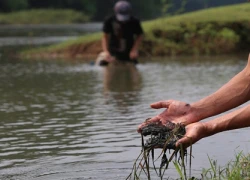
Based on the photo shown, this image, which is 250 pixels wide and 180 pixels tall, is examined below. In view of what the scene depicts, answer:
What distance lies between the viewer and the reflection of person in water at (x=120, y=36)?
671 inches

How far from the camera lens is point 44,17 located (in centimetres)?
7838

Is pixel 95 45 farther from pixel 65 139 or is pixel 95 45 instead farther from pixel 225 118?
pixel 225 118

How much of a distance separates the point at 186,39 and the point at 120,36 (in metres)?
5.31

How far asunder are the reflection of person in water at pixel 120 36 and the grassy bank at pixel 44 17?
5624 cm

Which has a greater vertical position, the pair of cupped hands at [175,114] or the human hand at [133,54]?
the pair of cupped hands at [175,114]

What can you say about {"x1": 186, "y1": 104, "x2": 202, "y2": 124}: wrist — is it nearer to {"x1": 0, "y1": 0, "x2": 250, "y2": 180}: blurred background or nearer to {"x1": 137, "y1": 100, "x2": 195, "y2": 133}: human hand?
{"x1": 137, "y1": 100, "x2": 195, "y2": 133}: human hand

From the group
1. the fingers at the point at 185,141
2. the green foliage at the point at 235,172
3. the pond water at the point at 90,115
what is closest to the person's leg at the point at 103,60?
the pond water at the point at 90,115

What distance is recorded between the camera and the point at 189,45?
22000 mm

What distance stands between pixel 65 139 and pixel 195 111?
106 inches

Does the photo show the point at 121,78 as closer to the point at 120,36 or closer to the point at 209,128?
the point at 120,36

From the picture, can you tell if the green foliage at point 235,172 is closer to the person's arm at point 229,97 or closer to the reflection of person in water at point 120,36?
the person's arm at point 229,97

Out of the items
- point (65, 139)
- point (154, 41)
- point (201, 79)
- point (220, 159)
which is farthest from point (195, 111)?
point (154, 41)

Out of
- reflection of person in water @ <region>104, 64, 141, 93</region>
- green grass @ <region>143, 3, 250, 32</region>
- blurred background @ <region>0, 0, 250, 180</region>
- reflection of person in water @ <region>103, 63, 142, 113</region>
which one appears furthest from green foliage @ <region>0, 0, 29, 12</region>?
reflection of person in water @ <region>104, 64, 141, 93</region>

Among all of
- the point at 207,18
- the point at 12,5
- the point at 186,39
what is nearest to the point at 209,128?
the point at 186,39
